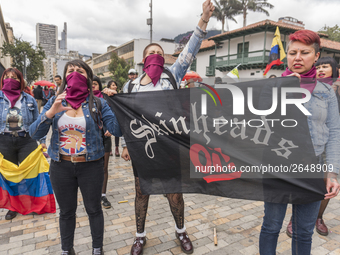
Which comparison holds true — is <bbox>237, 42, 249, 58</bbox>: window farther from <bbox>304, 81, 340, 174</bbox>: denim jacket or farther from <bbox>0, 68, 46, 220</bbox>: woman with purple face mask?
<bbox>304, 81, 340, 174</bbox>: denim jacket

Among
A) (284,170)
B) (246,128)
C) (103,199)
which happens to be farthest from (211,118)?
(103,199)

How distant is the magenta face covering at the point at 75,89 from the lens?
2.31 meters

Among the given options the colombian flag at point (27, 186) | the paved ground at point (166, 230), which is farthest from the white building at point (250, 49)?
the colombian flag at point (27, 186)

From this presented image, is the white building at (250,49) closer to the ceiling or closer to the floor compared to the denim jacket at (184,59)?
closer to the ceiling

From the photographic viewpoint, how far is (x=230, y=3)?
36.5m

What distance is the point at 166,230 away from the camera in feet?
10.2

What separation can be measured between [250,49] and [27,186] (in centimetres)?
2686

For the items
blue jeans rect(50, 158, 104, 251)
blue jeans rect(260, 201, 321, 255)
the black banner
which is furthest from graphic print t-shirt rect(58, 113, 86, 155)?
blue jeans rect(260, 201, 321, 255)

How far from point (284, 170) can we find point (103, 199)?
9.33 feet

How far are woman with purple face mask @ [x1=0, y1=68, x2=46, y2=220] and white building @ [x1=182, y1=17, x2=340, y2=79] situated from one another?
831 inches

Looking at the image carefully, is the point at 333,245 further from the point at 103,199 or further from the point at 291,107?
the point at 103,199

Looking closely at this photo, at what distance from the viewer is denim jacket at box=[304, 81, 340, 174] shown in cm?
198

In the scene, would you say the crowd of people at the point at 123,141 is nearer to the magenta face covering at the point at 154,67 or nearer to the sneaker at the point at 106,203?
the magenta face covering at the point at 154,67

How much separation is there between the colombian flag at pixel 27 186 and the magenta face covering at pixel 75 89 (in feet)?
5.05
